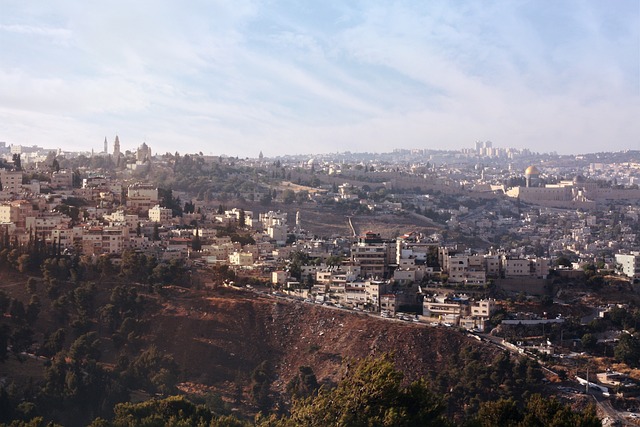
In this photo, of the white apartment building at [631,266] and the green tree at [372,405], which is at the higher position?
the white apartment building at [631,266]

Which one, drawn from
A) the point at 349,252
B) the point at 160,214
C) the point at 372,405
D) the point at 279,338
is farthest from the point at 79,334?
the point at 160,214

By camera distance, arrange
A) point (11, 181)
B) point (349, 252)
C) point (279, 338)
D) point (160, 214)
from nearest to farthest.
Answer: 1. point (279, 338)
2. point (349, 252)
3. point (160, 214)
4. point (11, 181)

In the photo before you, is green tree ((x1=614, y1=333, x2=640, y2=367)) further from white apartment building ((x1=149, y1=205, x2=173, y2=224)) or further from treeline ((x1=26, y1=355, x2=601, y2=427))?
white apartment building ((x1=149, y1=205, x2=173, y2=224))

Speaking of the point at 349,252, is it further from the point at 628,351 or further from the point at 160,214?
the point at 628,351

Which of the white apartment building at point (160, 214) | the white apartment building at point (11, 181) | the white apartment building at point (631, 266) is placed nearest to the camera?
the white apartment building at point (631, 266)

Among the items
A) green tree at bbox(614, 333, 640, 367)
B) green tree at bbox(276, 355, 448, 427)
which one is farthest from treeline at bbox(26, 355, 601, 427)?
green tree at bbox(614, 333, 640, 367)

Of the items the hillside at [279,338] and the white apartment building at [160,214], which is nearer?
the hillside at [279,338]

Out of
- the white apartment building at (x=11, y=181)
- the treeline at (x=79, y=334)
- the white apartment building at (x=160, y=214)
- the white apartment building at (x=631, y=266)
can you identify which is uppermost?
the white apartment building at (x=11, y=181)

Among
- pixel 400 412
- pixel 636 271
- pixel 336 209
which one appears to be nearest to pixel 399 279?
pixel 636 271

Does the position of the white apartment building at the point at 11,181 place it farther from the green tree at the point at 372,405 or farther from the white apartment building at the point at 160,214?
the green tree at the point at 372,405

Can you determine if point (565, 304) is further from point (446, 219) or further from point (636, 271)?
point (446, 219)

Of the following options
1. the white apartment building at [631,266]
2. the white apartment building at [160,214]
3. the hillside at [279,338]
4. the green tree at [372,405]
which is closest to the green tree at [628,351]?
the hillside at [279,338]
